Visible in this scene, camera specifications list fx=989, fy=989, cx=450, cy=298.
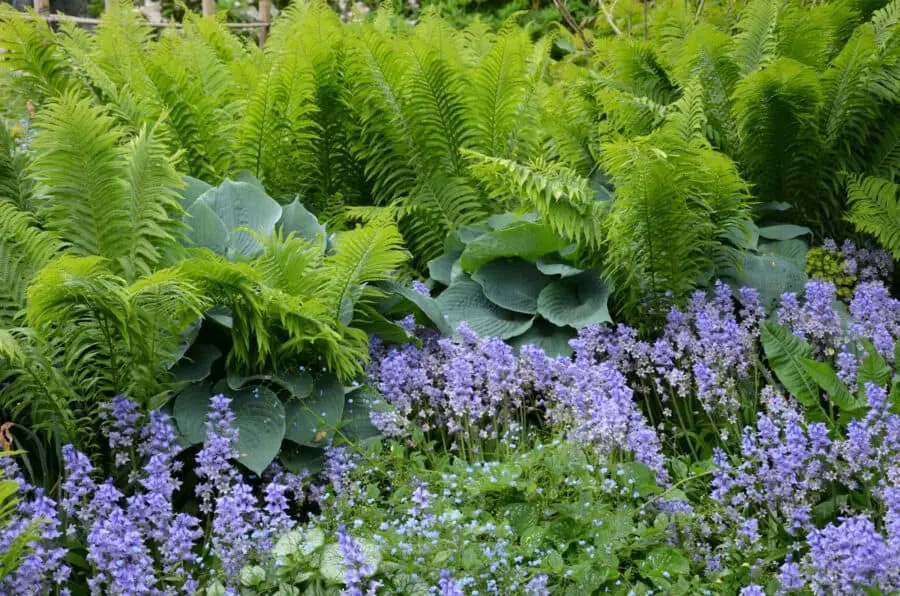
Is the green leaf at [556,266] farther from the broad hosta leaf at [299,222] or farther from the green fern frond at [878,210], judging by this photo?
the green fern frond at [878,210]

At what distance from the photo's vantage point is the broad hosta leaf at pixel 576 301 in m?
3.75

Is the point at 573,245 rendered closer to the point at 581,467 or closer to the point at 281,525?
the point at 581,467

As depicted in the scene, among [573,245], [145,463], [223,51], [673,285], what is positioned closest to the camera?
[145,463]

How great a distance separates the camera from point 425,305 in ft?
12.2

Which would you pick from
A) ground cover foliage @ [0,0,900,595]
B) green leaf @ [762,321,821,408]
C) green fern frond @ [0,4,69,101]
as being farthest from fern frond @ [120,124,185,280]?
green leaf @ [762,321,821,408]

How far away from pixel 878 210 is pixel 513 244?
1.50 m

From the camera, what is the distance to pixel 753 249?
4.21 metres

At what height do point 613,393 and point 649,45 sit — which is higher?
point 649,45

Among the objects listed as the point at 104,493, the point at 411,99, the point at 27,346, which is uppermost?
the point at 411,99

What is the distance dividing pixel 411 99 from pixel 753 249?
1.61 metres

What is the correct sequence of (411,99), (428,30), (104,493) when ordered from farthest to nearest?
(428,30)
(411,99)
(104,493)

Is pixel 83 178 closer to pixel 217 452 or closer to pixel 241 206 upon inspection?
pixel 241 206

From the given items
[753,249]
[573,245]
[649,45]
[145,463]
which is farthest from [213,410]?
[649,45]

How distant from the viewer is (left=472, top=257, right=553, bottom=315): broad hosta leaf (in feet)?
13.1
